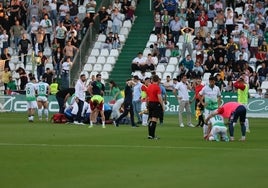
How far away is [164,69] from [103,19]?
5792 mm

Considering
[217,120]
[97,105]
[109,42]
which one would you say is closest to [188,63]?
[109,42]

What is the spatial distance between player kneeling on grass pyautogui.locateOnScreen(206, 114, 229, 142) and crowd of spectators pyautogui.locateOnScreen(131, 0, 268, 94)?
20.6 meters

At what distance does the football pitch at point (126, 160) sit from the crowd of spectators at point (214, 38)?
1704 cm

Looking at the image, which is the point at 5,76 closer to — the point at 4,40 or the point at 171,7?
A: the point at 4,40

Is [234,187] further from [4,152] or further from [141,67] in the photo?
[141,67]

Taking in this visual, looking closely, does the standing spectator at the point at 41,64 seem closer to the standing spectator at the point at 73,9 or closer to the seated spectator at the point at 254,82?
the standing spectator at the point at 73,9

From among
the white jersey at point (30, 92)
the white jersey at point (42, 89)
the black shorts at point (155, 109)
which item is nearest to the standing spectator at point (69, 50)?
the white jersey at point (42, 89)

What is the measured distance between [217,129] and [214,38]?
985 inches

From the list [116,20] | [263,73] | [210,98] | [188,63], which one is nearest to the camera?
[210,98]

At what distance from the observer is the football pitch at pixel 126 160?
17531 millimetres

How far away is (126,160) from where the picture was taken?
2177cm

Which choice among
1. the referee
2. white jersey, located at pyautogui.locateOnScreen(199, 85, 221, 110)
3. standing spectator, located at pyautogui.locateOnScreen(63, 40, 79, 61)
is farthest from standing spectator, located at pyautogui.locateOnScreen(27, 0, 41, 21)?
the referee

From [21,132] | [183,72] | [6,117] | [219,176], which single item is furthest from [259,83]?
[219,176]

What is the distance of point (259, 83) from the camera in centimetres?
5009
